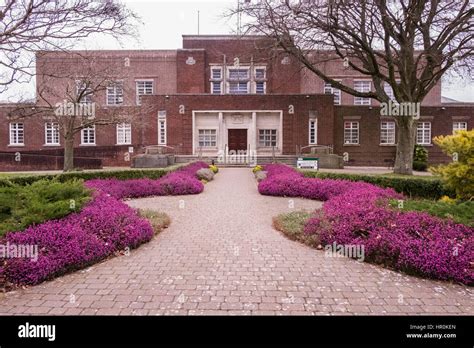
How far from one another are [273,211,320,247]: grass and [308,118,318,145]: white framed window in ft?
75.0

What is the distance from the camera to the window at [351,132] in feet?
105

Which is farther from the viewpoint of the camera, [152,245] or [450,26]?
[450,26]

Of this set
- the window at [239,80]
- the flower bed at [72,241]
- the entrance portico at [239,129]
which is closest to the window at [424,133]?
the entrance portico at [239,129]

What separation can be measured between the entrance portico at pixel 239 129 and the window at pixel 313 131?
9.37ft

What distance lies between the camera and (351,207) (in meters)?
7.12

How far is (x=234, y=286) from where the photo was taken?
170 inches

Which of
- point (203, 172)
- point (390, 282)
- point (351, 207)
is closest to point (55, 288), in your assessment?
point (390, 282)

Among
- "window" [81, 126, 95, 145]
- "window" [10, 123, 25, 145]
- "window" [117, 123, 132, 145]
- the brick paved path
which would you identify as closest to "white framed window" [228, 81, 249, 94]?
"window" [117, 123, 132, 145]

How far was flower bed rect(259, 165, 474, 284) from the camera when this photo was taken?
4.60m

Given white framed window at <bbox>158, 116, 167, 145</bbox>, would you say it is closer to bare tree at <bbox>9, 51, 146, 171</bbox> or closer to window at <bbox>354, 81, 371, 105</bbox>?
bare tree at <bbox>9, 51, 146, 171</bbox>

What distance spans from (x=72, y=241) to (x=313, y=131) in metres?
28.0

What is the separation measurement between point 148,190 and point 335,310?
9.86 m

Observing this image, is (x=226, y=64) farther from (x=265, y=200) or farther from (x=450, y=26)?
(x=265, y=200)

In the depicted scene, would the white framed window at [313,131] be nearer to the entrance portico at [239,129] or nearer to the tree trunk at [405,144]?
the entrance portico at [239,129]
